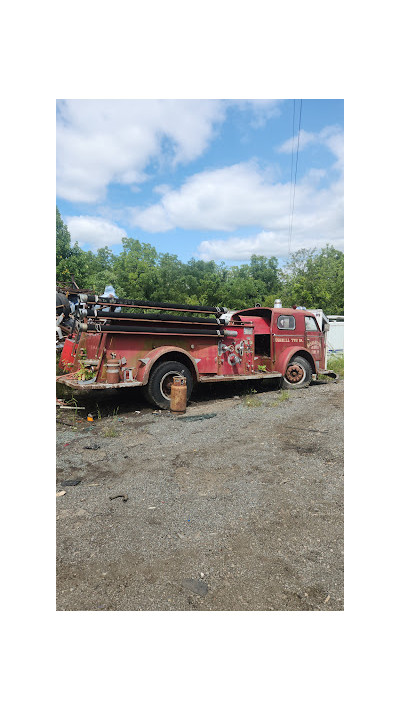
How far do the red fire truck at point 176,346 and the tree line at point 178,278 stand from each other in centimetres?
871

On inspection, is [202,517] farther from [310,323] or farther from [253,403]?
[310,323]

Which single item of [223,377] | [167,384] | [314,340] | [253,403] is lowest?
[253,403]


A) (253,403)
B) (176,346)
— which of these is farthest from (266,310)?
(176,346)

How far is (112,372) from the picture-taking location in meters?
6.74

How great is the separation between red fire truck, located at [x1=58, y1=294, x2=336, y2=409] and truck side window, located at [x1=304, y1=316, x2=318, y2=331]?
0.09ft

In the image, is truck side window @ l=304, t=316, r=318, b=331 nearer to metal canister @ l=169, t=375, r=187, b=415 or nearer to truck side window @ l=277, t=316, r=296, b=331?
truck side window @ l=277, t=316, r=296, b=331

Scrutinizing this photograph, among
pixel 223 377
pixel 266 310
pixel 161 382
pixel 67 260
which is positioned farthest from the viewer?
pixel 67 260

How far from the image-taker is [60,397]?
26.8 ft

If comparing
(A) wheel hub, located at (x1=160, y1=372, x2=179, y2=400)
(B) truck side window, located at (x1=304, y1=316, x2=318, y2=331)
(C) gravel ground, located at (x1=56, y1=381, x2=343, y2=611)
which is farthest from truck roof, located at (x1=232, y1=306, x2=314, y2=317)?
(C) gravel ground, located at (x1=56, y1=381, x2=343, y2=611)

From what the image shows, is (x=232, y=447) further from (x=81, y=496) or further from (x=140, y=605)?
(x=140, y=605)

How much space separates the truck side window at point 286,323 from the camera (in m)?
9.46

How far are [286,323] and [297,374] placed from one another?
134cm

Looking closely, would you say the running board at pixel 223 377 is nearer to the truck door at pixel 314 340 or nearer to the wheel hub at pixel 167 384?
the wheel hub at pixel 167 384

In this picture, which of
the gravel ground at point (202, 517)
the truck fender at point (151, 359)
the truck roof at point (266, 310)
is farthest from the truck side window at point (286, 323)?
the gravel ground at point (202, 517)
